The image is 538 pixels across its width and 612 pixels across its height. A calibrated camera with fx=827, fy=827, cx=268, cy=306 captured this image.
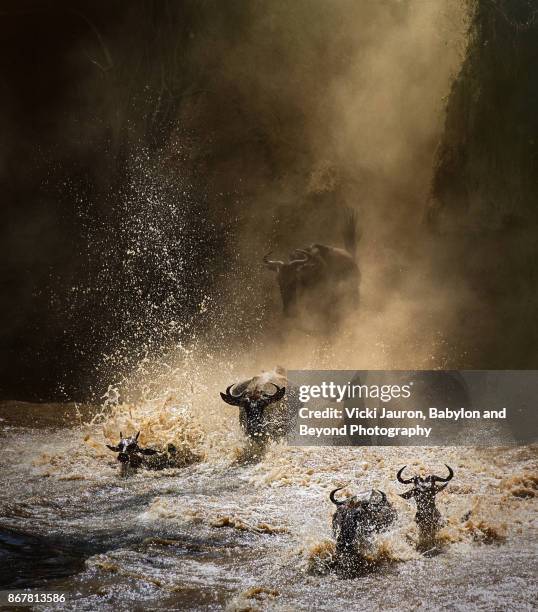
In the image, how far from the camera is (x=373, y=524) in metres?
7.59

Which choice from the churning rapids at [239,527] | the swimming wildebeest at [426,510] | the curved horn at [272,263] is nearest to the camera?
the churning rapids at [239,527]

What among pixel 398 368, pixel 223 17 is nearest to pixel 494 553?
pixel 398 368

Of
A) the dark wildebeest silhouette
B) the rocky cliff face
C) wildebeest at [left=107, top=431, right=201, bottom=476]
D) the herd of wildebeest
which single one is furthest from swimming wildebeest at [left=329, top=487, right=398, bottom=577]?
the rocky cliff face

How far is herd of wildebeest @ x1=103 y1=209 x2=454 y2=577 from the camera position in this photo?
24.8 feet

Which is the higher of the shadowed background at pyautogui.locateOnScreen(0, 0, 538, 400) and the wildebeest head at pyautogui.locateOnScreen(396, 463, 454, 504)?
the shadowed background at pyautogui.locateOnScreen(0, 0, 538, 400)

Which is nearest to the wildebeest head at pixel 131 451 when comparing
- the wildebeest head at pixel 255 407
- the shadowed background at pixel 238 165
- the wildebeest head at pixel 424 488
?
the wildebeest head at pixel 255 407

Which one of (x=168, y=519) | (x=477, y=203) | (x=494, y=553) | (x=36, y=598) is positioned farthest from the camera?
(x=477, y=203)

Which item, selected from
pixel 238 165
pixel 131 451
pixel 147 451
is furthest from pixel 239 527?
pixel 238 165

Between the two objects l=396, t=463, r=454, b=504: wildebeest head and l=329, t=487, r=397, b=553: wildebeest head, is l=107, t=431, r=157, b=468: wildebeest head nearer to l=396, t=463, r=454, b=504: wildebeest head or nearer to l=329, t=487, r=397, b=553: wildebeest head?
l=329, t=487, r=397, b=553: wildebeest head

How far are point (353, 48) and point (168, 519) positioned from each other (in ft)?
42.6

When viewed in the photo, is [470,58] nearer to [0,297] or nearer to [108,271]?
[108,271]

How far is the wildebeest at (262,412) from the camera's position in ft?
38.2

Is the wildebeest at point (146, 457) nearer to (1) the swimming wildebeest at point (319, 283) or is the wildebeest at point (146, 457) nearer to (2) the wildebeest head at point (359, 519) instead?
(2) the wildebeest head at point (359, 519)

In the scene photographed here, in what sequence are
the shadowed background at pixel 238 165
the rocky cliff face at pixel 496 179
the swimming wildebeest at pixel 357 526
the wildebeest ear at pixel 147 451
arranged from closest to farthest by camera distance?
the swimming wildebeest at pixel 357 526 < the wildebeest ear at pixel 147 451 < the rocky cliff face at pixel 496 179 < the shadowed background at pixel 238 165
